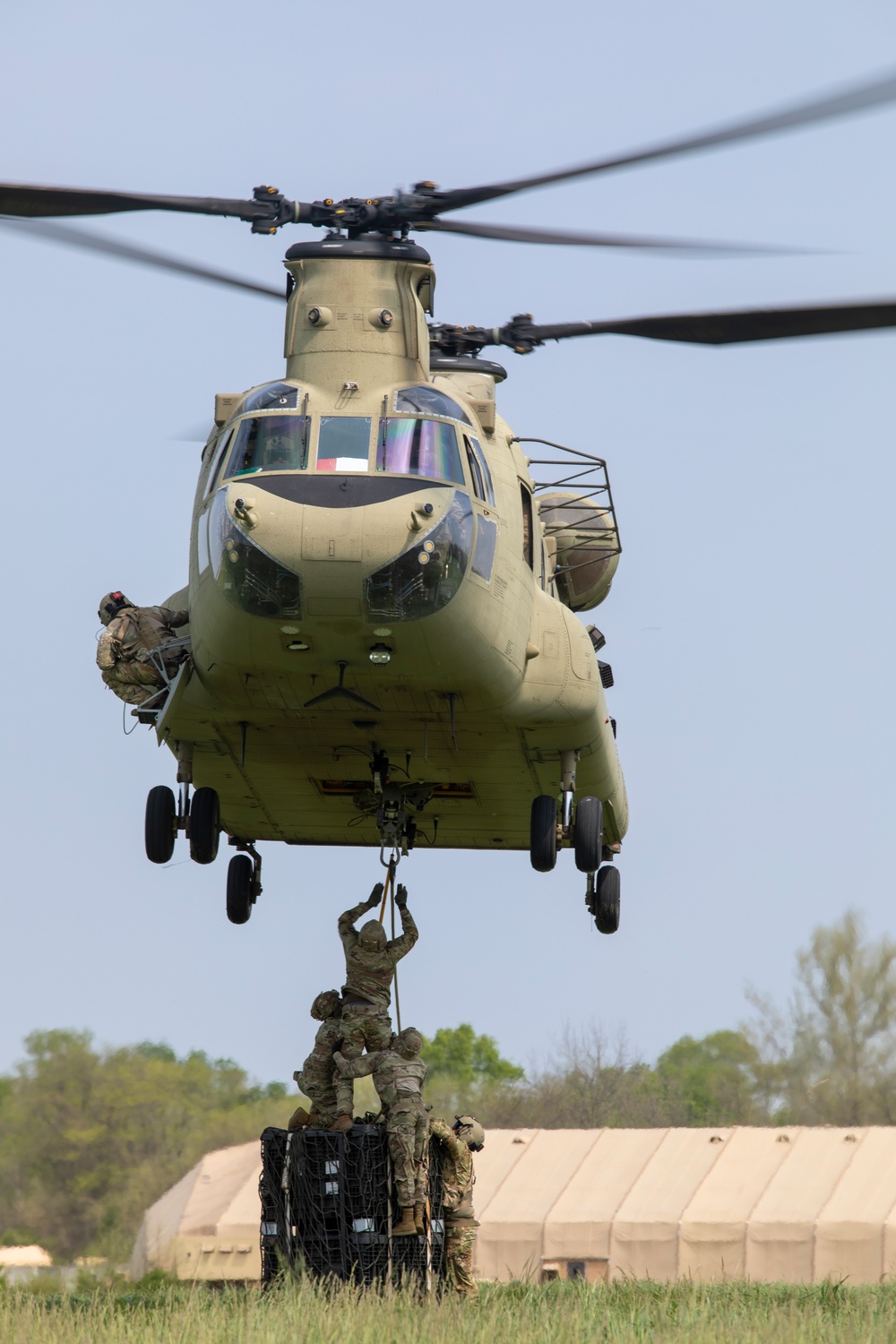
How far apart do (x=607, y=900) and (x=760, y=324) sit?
228 inches

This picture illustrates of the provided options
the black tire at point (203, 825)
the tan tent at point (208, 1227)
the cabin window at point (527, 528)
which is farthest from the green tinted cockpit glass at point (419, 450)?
the tan tent at point (208, 1227)

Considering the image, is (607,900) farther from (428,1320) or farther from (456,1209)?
(428,1320)

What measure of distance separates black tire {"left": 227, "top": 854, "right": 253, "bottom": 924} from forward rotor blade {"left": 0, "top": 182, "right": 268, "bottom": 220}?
6876 mm

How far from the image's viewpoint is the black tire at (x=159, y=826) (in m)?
17.5

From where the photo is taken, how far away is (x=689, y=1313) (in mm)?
16109

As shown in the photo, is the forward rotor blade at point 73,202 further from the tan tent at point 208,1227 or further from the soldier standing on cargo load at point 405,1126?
the tan tent at point 208,1227

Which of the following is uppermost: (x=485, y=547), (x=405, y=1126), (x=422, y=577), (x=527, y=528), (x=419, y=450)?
(x=527, y=528)

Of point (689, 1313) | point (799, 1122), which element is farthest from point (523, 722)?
point (799, 1122)

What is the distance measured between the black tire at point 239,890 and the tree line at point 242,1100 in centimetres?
1754

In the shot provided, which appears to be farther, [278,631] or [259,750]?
[259,750]

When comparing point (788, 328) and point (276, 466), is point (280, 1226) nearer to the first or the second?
point (276, 466)

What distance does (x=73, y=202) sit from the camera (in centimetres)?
1567

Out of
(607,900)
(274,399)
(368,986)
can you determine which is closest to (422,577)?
(274,399)

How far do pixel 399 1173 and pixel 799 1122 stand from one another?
26.1 meters
